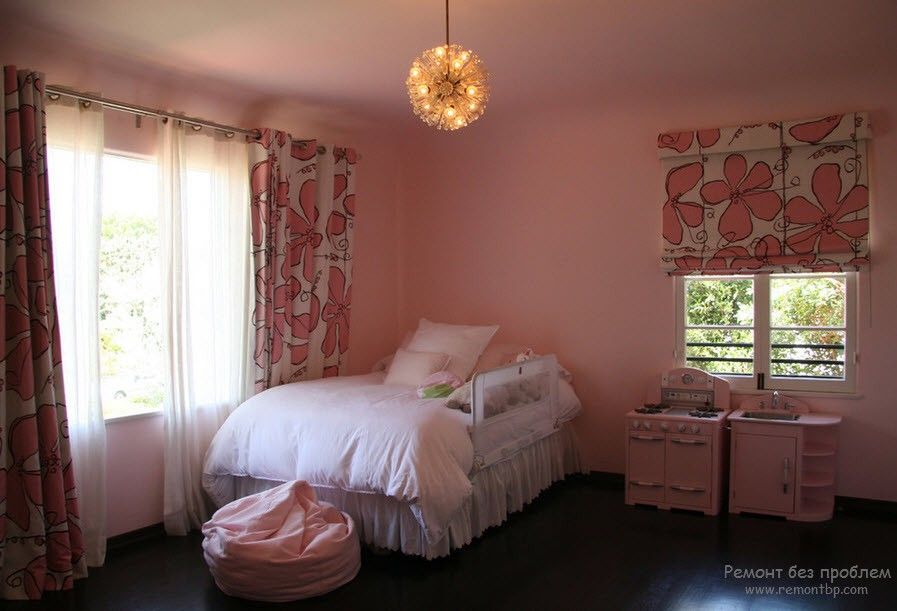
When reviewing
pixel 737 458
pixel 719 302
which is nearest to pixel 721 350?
pixel 719 302

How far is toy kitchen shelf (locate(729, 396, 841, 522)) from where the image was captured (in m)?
3.89

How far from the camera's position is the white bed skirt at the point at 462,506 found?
3.29 meters

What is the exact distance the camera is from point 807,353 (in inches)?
166

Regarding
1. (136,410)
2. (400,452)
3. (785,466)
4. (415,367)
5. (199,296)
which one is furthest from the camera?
(415,367)

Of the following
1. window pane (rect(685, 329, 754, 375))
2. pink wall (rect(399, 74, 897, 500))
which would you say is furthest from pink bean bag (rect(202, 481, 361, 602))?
window pane (rect(685, 329, 754, 375))

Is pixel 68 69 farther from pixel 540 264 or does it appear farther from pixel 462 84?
pixel 540 264

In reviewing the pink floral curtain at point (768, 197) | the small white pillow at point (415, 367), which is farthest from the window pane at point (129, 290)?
the pink floral curtain at point (768, 197)

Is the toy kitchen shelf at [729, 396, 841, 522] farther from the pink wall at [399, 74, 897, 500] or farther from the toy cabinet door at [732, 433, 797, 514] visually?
the pink wall at [399, 74, 897, 500]

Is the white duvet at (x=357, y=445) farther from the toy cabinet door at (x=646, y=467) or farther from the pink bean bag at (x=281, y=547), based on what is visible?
the toy cabinet door at (x=646, y=467)

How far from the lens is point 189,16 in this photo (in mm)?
3082

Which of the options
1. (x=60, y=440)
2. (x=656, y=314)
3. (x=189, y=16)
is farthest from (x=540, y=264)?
(x=60, y=440)

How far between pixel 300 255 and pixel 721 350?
278 cm

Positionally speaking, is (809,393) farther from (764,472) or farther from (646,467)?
(646,467)

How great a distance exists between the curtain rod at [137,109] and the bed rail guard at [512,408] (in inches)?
82.9
